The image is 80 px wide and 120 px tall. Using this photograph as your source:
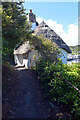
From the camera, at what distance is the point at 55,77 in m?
4.65

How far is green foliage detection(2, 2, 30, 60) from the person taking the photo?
5191mm

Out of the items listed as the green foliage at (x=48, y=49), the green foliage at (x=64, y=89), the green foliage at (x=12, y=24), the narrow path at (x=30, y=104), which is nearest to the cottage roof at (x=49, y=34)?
the green foliage at (x=48, y=49)

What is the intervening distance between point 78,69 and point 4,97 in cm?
352

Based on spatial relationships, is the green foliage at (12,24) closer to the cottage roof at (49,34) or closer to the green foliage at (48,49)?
the green foliage at (48,49)

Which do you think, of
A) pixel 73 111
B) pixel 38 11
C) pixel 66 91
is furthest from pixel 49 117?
pixel 38 11

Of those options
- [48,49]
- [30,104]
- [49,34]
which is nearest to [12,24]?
[48,49]

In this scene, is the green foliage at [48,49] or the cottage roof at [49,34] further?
the cottage roof at [49,34]

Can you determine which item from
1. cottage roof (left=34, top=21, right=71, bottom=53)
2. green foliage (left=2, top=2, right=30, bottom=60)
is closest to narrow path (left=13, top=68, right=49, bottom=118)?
green foliage (left=2, top=2, right=30, bottom=60)

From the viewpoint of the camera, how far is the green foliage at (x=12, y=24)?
5.19m

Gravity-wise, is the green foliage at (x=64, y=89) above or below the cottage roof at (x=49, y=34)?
below

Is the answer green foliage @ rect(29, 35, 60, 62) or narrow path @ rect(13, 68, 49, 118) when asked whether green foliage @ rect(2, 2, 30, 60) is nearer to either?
green foliage @ rect(29, 35, 60, 62)

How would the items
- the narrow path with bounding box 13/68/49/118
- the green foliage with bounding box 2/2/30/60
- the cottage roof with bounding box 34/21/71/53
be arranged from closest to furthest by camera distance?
the narrow path with bounding box 13/68/49/118, the green foliage with bounding box 2/2/30/60, the cottage roof with bounding box 34/21/71/53

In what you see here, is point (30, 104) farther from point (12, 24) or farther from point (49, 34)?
point (49, 34)

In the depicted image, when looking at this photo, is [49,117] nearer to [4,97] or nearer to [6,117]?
[6,117]
